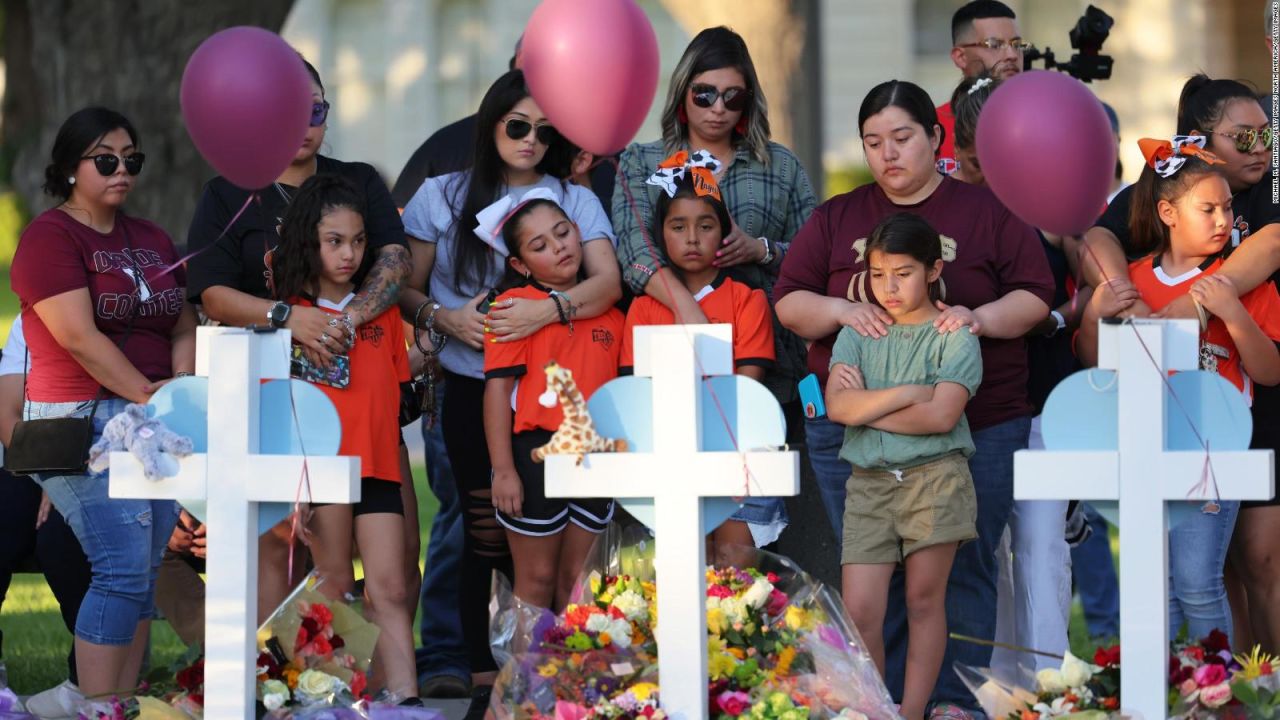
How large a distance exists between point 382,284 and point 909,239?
60.4 inches

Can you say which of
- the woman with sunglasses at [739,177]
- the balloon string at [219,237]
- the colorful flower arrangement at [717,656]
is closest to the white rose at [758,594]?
the colorful flower arrangement at [717,656]

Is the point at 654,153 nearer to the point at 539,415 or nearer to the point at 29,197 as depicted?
the point at 539,415

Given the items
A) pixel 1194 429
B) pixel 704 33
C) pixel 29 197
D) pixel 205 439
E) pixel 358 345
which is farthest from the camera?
pixel 29 197

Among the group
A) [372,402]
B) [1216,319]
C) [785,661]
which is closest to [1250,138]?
[1216,319]

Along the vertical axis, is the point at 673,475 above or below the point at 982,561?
above

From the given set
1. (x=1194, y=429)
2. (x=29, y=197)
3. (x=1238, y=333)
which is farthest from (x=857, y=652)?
(x=29, y=197)

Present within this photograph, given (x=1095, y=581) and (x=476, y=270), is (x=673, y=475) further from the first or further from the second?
(x=1095, y=581)

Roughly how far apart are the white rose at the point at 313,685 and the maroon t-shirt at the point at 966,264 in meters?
1.66

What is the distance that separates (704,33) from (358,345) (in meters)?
1.46

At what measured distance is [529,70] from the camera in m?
4.80

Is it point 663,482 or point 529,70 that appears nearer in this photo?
point 663,482

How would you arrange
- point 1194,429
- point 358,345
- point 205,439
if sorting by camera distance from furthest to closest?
point 358,345, point 205,439, point 1194,429

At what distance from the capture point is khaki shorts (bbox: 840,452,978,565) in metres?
4.84

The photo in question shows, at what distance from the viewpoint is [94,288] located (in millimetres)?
5305
